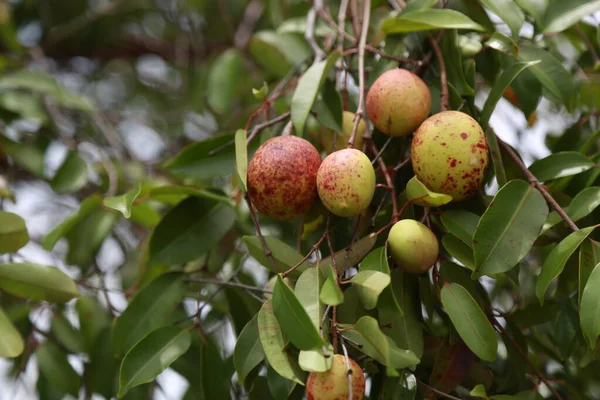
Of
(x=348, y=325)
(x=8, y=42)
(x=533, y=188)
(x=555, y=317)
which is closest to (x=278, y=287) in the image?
(x=348, y=325)

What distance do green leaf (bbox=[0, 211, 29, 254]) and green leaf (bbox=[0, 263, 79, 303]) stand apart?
0.14ft

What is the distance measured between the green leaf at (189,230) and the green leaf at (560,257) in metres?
0.48

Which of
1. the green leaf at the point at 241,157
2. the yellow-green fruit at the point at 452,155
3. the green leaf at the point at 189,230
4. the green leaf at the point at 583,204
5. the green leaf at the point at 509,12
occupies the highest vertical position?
the green leaf at the point at 509,12

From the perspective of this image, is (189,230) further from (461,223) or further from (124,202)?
(461,223)

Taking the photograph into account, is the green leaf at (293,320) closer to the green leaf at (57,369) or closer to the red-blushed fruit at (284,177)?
the red-blushed fruit at (284,177)

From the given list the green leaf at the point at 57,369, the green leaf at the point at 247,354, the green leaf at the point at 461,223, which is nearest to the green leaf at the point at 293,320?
the green leaf at the point at 247,354

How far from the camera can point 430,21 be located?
942mm

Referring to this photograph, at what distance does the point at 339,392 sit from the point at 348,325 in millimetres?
76

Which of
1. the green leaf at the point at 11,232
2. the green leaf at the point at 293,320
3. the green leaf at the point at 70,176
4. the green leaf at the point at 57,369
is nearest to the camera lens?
the green leaf at the point at 293,320

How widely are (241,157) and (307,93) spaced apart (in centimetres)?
17

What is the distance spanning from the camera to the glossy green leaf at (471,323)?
0.75m

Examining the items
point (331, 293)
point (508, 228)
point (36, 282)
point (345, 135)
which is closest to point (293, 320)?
point (331, 293)

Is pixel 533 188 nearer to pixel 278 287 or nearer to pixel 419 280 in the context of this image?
pixel 419 280

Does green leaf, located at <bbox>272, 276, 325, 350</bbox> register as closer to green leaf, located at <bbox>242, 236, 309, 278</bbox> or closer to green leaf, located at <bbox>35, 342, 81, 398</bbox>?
green leaf, located at <bbox>242, 236, 309, 278</bbox>
